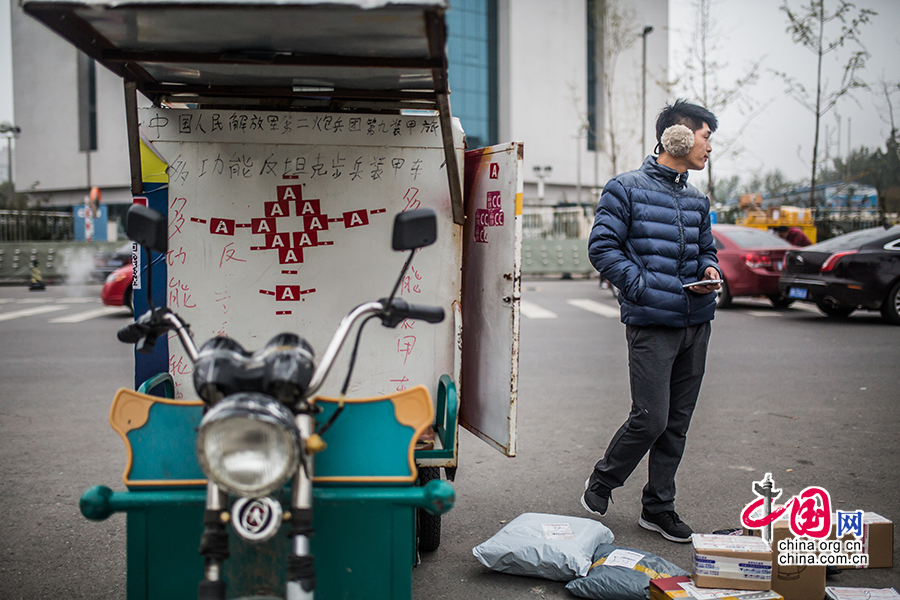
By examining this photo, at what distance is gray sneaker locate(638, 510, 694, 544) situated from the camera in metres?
3.50

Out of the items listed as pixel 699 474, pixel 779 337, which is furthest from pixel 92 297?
pixel 699 474

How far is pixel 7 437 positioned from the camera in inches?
208

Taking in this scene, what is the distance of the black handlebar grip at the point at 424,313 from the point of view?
224cm

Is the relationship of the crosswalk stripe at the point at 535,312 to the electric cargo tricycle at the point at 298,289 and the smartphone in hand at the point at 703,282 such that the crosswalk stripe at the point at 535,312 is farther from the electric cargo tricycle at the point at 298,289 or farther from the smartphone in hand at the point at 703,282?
the electric cargo tricycle at the point at 298,289

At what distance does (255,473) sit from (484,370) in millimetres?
1789

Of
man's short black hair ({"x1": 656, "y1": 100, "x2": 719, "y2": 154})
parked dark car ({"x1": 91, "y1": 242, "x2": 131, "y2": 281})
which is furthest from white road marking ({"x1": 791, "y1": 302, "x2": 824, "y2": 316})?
parked dark car ({"x1": 91, "y1": 242, "x2": 131, "y2": 281})

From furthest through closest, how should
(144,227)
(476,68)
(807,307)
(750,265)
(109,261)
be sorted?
(476,68) < (109,261) < (807,307) < (750,265) < (144,227)

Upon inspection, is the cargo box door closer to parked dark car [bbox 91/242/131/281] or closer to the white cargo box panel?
the white cargo box panel

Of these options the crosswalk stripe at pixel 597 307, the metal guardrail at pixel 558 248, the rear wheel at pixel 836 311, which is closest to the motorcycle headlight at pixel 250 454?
the crosswalk stripe at pixel 597 307

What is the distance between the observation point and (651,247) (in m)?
3.45

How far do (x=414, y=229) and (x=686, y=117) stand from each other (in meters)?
1.94

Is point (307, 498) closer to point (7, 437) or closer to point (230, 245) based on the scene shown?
point (230, 245)

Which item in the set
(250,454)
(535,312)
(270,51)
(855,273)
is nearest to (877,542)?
(250,454)

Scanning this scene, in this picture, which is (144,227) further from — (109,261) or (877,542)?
(109,261)
